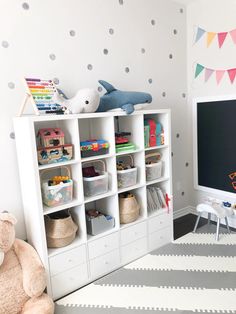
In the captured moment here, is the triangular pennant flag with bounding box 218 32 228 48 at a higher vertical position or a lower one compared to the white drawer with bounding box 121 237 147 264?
higher

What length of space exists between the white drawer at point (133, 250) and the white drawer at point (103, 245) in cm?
11

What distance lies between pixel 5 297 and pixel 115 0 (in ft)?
7.44

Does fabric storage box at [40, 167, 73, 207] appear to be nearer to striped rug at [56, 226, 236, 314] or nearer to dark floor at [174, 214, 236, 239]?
striped rug at [56, 226, 236, 314]

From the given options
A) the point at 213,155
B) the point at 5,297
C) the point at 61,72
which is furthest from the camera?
the point at 213,155

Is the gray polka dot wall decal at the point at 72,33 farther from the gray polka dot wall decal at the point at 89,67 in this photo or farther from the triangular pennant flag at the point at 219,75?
the triangular pennant flag at the point at 219,75

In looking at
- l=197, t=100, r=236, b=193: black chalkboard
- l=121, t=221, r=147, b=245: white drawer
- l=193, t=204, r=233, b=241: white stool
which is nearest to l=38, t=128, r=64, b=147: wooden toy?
l=121, t=221, r=147, b=245: white drawer

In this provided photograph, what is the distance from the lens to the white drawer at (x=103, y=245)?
6.29 ft

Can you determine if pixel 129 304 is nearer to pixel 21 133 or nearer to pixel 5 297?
pixel 5 297

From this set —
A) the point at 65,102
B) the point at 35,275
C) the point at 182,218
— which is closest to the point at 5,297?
the point at 35,275

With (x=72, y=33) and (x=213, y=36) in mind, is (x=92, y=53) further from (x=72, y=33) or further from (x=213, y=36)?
(x=213, y=36)

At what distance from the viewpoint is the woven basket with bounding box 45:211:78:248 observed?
1.77m

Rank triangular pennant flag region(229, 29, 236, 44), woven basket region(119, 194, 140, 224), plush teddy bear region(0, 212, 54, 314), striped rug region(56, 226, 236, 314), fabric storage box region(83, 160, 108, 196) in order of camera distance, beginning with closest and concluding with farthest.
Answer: plush teddy bear region(0, 212, 54, 314)
striped rug region(56, 226, 236, 314)
fabric storage box region(83, 160, 108, 196)
woven basket region(119, 194, 140, 224)
triangular pennant flag region(229, 29, 236, 44)

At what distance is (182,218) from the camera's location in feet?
9.66

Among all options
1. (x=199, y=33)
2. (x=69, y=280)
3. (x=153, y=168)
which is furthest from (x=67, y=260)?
(x=199, y=33)
